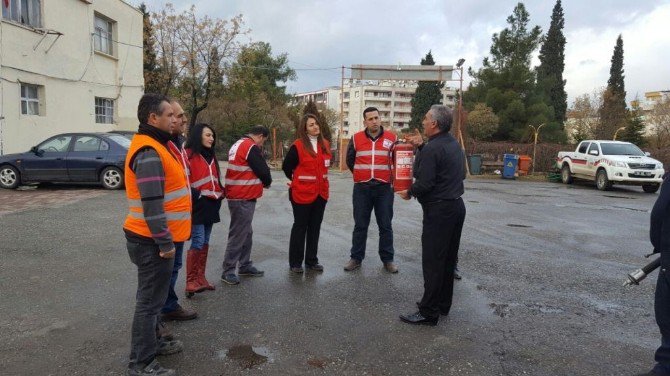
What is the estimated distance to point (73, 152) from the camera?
41.3 feet

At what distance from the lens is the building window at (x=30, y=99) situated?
15.3 m

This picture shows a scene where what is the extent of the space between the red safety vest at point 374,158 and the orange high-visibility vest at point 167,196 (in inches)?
105

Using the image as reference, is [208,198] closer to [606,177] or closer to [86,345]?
[86,345]

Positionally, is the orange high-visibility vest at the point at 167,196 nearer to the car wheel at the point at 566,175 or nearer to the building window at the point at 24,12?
the building window at the point at 24,12

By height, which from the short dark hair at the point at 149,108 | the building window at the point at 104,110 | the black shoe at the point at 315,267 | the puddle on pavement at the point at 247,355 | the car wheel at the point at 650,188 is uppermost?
the building window at the point at 104,110

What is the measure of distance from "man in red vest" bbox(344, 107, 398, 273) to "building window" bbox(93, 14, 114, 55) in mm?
17279

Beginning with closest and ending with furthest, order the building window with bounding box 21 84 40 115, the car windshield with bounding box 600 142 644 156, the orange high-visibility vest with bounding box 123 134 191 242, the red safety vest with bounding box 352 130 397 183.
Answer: the orange high-visibility vest with bounding box 123 134 191 242, the red safety vest with bounding box 352 130 397 183, the building window with bounding box 21 84 40 115, the car windshield with bounding box 600 142 644 156

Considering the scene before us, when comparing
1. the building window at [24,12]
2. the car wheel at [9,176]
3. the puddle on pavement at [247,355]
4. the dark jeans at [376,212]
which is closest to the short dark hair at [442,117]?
the dark jeans at [376,212]

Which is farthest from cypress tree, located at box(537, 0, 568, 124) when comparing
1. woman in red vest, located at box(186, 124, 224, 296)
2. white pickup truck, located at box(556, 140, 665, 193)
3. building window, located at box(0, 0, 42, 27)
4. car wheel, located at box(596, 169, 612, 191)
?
woman in red vest, located at box(186, 124, 224, 296)

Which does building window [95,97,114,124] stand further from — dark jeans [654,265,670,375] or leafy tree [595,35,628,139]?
leafy tree [595,35,628,139]

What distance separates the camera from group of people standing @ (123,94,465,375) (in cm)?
310

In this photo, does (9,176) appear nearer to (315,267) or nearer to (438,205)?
(315,267)

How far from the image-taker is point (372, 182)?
565 cm

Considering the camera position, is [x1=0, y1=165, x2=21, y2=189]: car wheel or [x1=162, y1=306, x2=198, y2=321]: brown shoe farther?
[x1=0, y1=165, x2=21, y2=189]: car wheel
